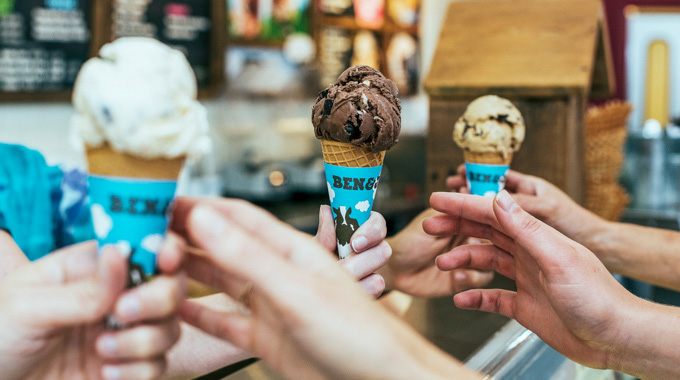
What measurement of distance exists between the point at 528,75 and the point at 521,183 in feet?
1.39

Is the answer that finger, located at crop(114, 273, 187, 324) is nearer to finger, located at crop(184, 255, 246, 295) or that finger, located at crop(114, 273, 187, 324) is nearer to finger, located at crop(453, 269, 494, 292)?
finger, located at crop(184, 255, 246, 295)

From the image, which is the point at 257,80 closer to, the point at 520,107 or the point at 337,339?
the point at 520,107

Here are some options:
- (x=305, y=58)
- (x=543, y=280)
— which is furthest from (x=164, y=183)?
(x=305, y=58)

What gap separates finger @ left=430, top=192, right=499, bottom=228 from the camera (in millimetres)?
1264

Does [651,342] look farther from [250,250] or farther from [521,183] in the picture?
[250,250]

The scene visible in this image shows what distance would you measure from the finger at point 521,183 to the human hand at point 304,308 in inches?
40.9

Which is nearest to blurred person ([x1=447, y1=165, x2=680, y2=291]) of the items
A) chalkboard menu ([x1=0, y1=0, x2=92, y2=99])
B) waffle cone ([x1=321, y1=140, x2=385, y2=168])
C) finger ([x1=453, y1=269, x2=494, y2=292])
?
finger ([x1=453, y1=269, x2=494, y2=292])

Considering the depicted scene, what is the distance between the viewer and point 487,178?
4.68 feet

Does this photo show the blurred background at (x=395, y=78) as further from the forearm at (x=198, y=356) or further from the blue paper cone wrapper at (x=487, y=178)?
the forearm at (x=198, y=356)

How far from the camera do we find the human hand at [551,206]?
1.54 m

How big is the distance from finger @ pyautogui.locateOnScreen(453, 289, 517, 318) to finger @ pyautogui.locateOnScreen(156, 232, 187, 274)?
0.93 m

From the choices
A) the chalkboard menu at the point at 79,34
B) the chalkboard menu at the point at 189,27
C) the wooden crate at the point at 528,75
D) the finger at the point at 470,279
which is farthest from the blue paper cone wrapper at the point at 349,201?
the chalkboard menu at the point at 189,27

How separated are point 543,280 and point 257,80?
3140mm

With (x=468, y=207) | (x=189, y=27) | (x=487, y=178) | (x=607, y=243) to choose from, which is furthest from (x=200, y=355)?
(x=189, y=27)
